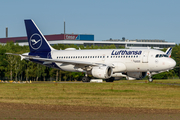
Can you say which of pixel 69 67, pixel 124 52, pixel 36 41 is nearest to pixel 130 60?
pixel 124 52

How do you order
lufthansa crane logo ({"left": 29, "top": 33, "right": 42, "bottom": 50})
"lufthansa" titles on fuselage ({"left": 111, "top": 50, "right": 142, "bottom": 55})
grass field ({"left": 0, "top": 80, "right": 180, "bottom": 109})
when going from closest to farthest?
grass field ({"left": 0, "top": 80, "right": 180, "bottom": 109}) < "lufthansa" titles on fuselage ({"left": 111, "top": 50, "right": 142, "bottom": 55}) < lufthansa crane logo ({"left": 29, "top": 33, "right": 42, "bottom": 50})

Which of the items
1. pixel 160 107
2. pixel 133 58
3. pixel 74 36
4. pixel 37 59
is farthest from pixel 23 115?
pixel 74 36

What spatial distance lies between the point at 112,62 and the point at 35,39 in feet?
50.8

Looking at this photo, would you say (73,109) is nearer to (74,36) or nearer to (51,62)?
(51,62)

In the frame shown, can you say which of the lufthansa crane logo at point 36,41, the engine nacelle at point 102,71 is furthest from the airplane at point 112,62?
the lufthansa crane logo at point 36,41

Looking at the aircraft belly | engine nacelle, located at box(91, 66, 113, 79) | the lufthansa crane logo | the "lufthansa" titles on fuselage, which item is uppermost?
the lufthansa crane logo

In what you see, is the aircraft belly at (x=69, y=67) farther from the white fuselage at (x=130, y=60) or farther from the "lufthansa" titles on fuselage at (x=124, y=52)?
the "lufthansa" titles on fuselage at (x=124, y=52)

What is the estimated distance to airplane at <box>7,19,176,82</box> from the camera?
45.2 meters

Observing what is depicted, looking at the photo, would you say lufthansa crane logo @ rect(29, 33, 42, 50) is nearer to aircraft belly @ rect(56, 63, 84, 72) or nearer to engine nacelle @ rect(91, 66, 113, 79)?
aircraft belly @ rect(56, 63, 84, 72)

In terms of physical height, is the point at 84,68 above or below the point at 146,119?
above

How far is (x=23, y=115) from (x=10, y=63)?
97.3 metres

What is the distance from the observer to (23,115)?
17.4 m

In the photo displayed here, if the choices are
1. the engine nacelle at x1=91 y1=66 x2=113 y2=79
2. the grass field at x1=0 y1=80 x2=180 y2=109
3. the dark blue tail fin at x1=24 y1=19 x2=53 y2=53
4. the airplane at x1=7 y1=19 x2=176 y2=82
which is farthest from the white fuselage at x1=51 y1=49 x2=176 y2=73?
the grass field at x1=0 y1=80 x2=180 y2=109

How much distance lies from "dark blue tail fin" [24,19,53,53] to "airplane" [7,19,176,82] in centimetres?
125
